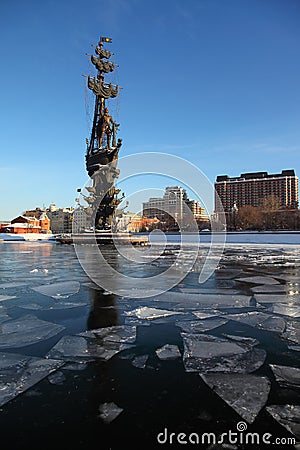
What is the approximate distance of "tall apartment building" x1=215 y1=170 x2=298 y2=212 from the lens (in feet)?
372

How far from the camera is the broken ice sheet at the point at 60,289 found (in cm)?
666

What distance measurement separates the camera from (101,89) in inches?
1421

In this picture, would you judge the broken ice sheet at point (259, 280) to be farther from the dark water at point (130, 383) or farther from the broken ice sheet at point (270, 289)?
the dark water at point (130, 383)

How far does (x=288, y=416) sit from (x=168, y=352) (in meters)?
1.45

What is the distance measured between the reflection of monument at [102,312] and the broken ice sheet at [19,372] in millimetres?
1139

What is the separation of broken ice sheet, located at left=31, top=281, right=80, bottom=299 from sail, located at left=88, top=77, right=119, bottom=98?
32557 millimetres

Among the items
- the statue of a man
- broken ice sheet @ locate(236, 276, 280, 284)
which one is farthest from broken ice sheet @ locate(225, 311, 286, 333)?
the statue of a man

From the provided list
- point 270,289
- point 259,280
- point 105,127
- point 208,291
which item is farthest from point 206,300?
point 105,127

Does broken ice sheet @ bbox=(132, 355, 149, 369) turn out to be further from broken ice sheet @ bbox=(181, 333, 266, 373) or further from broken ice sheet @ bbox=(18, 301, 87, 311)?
broken ice sheet @ bbox=(18, 301, 87, 311)

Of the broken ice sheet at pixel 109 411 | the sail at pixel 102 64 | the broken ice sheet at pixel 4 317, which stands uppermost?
the sail at pixel 102 64

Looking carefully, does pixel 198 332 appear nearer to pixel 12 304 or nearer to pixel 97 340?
pixel 97 340

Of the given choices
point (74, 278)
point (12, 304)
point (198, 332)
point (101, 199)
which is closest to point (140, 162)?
point (74, 278)

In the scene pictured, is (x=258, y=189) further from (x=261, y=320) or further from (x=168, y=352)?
(x=168, y=352)

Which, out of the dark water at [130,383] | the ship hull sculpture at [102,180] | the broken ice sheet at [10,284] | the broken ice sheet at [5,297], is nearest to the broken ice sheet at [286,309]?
the dark water at [130,383]
